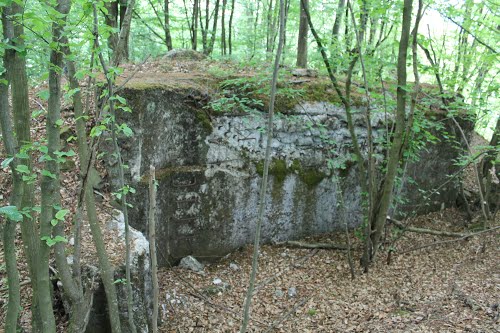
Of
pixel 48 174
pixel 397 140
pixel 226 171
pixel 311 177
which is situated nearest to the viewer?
pixel 48 174

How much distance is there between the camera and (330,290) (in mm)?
5422

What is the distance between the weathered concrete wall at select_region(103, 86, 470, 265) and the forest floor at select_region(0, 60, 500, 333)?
1.37ft

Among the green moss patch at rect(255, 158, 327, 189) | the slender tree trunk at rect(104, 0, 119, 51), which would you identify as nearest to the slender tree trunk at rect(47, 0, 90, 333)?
the slender tree trunk at rect(104, 0, 119, 51)

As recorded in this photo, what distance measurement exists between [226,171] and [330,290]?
231 cm

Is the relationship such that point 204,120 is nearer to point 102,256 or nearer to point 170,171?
point 170,171

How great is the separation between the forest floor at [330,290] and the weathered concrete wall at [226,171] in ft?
1.37

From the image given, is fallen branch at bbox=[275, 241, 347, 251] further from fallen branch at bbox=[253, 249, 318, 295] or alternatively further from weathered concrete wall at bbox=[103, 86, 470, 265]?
weathered concrete wall at bbox=[103, 86, 470, 265]

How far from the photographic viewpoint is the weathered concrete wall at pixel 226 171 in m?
5.24

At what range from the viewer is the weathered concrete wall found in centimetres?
524

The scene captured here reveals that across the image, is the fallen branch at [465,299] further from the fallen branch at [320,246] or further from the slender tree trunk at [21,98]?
the slender tree trunk at [21,98]

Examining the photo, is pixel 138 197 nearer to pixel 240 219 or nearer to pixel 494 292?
pixel 240 219

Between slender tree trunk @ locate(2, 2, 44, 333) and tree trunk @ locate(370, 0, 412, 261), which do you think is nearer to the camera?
slender tree trunk @ locate(2, 2, 44, 333)

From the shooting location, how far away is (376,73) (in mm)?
5422

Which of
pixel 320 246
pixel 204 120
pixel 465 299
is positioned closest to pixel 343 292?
pixel 320 246
